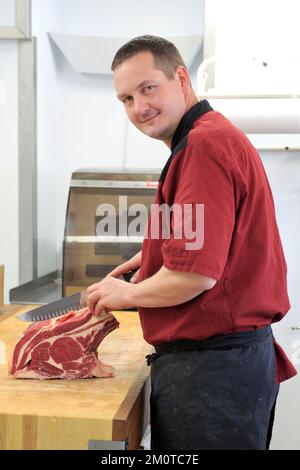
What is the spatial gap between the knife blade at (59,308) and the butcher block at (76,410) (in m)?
0.25

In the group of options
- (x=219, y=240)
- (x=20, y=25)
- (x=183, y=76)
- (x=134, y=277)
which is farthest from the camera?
(x=20, y=25)

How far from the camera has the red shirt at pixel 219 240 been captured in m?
1.52

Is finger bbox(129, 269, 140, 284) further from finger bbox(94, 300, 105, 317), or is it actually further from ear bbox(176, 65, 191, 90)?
ear bbox(176, 65, 191, 90)

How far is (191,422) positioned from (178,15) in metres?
3.12

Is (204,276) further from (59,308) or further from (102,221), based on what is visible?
(102,221)

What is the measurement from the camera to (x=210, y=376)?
1.65 m

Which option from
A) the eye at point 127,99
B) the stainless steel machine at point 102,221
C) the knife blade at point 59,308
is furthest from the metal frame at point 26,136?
the eye at point 127,99

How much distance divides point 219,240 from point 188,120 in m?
0.40

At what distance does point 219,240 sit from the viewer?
1.52 m

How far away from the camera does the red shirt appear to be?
5.00 feet

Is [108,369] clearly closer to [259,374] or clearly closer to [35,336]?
[35,336]

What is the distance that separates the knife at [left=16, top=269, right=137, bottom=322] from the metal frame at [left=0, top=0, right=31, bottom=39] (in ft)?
6.88

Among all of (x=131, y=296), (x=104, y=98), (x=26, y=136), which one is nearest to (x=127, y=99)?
(x=131, y=296)

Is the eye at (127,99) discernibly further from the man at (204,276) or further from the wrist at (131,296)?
the wrist at (131,296)
